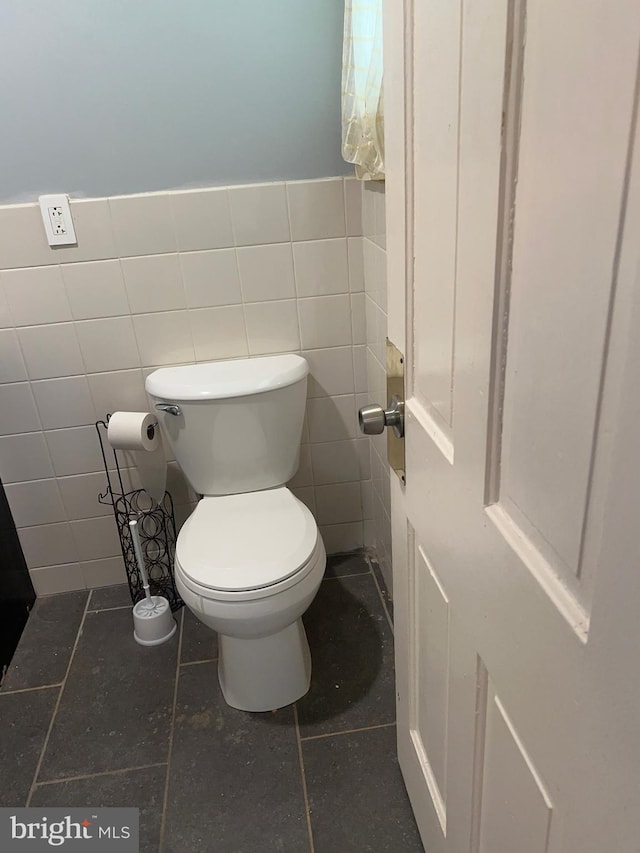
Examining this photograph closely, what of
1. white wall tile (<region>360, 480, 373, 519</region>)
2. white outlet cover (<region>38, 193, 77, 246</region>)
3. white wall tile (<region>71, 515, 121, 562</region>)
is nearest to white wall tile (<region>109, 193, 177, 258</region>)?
white outlet cover (<region>38, 193, 77, 246</region>)

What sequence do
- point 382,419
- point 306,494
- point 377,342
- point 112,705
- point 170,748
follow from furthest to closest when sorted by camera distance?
point 306,494, point 377,342, point 112,705, point 170,748, point 382,419

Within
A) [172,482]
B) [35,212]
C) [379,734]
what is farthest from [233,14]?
[379,734]

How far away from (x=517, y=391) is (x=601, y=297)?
149 millimetres

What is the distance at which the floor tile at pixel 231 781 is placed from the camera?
128 centimetres

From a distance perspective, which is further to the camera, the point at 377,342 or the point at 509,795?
the point at 377,342

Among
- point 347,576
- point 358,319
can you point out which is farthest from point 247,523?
point 358,319

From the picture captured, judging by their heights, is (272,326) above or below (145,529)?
above

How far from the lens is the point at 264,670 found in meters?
Answer: 1.53

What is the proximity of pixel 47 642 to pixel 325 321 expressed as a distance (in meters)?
1.21

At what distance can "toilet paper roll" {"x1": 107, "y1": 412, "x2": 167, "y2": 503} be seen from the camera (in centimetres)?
168

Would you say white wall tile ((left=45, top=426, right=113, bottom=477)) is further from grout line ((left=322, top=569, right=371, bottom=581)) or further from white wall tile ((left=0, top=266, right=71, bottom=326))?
grout line ((left=322, top=569, right=371, bottom=581))

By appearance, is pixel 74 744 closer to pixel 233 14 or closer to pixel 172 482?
pixel 172 482

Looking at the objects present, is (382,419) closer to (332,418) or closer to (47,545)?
(332,418)

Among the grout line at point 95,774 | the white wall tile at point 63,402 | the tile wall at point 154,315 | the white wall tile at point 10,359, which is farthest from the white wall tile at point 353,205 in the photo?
the grout line at point 95,774
